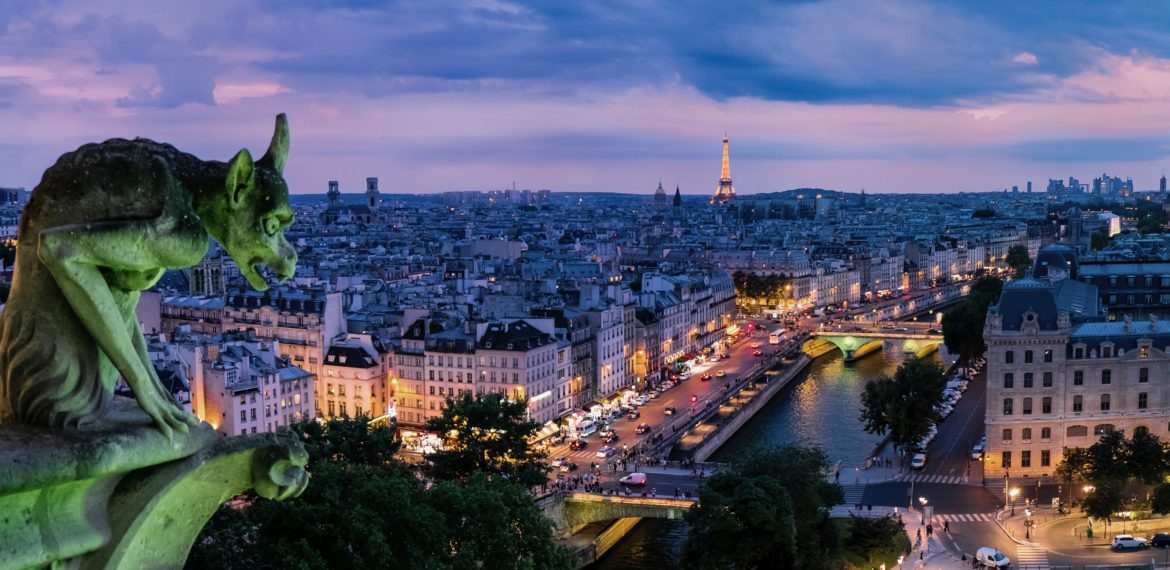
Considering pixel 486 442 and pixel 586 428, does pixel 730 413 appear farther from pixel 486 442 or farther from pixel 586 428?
pixel 486 442

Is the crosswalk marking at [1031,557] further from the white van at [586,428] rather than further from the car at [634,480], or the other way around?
the white van at [586,428]

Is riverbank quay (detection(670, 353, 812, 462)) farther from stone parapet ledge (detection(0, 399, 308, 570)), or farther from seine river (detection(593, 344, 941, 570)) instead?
stone parapet ledge (detection(0, 399, 308, 570))

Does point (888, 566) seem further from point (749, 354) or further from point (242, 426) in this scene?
point (749, 354)

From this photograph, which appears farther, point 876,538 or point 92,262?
point 876,538

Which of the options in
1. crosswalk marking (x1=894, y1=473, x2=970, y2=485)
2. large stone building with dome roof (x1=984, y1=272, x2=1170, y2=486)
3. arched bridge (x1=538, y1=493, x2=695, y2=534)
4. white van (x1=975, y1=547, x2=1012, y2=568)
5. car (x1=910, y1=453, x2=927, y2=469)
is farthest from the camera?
car (x1=910, y1=453, x2=927, y2=469)

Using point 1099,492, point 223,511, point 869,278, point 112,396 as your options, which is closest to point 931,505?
point 1099,492

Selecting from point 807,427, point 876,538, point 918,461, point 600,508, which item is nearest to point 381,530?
point 600,508

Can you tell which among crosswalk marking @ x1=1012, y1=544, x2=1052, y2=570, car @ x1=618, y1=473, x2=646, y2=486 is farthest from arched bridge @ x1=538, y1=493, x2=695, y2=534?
crosswalk marking @ x1=1012, y1=544, x2=1052, y2=570
